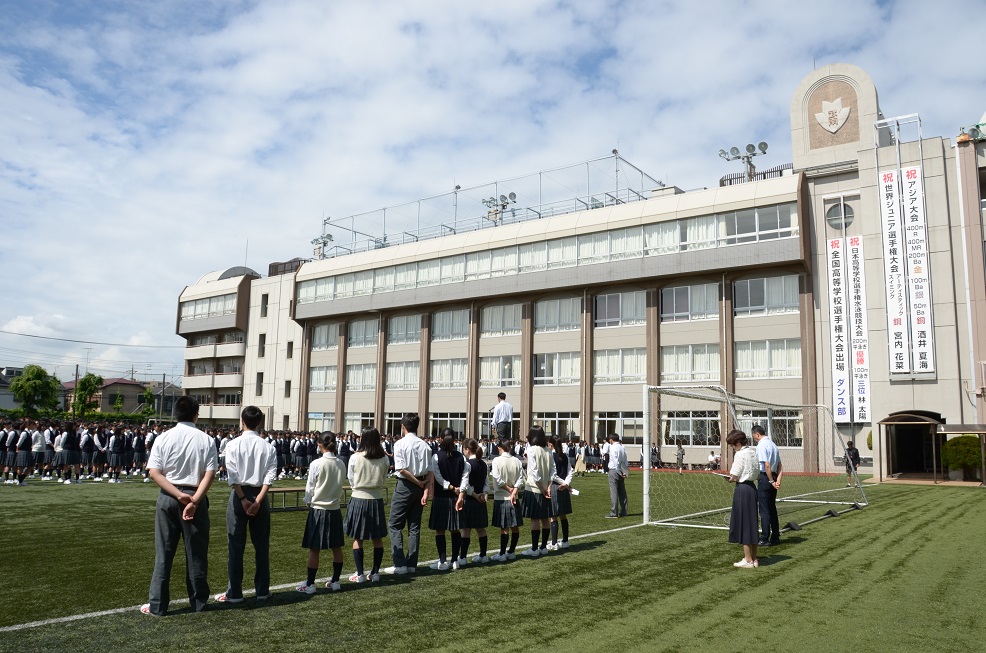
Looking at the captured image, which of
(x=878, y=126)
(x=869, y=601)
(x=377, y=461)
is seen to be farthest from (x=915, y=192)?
(x=377, y=461)

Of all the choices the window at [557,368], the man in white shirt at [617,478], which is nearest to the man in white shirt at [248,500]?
the man in white shirt at [617,478]

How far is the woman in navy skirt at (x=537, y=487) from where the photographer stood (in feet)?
32.7

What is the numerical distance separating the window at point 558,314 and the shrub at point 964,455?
59.9 ft

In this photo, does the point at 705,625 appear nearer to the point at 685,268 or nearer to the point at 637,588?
the point at 637,588

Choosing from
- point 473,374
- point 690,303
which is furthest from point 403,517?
point 473,374

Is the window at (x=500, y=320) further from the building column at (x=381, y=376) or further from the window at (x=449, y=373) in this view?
the building column at (x=381, y=376)

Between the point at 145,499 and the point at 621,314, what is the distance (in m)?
25.9

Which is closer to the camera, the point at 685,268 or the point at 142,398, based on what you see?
the point at 685,268

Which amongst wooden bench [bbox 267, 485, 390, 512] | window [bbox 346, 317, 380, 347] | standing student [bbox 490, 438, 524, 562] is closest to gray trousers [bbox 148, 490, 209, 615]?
standing student [bbox 490, 438, 524, 562]

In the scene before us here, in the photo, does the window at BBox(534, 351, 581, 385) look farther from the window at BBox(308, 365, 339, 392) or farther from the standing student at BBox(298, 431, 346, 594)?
Result: the standing student at BBox(298, 431, 346, 594)

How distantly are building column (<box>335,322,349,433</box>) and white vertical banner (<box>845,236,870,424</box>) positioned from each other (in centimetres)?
3227

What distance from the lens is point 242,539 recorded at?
6.86 metres

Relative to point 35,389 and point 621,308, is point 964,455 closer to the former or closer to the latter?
point 621,308

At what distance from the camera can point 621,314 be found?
37.6 meters
